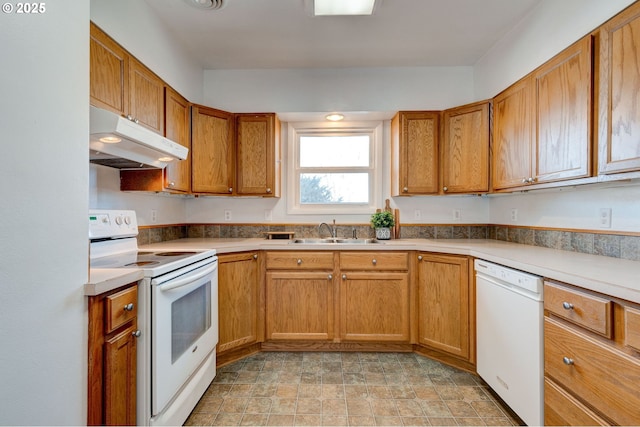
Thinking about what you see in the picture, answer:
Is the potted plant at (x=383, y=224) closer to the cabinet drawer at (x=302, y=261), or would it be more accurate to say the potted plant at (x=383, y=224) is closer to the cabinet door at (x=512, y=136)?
the cabinet drawer at (x=302, y=261)

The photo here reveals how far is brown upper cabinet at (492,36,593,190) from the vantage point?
4.72 feet

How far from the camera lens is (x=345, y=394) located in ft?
5.90

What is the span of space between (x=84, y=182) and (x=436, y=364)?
249 cm

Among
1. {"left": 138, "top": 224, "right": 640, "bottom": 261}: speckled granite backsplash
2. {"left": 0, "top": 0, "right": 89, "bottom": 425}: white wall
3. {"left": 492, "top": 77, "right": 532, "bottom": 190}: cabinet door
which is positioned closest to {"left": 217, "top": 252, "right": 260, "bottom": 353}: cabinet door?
{"left": 138, "top": 224, "right": 640, "bottom": 261}: speckled granite backsplash

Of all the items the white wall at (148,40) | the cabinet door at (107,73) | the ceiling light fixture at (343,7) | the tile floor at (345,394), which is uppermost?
the ceiling light fixture at (343,7)

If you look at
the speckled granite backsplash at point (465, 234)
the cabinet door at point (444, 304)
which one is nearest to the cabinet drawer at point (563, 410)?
the cabinet door at point (444, 304)

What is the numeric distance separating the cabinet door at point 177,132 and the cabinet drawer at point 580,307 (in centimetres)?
233

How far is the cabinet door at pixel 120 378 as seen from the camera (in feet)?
3.55

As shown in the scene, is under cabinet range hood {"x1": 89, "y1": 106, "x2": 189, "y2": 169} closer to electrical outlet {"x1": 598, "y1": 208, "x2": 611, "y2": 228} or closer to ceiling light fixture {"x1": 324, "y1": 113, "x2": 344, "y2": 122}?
ceiling light fixture {"x1": 324, "y1": 113, "x2": 344, "y2": 122}

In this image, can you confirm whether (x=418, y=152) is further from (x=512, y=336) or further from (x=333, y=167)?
(x=512, y=336)

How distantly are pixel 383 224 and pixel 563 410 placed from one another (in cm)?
166

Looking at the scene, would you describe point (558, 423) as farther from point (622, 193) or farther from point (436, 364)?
point (622, 193)

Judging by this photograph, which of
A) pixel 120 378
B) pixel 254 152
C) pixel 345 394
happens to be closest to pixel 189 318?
pixel 120 378

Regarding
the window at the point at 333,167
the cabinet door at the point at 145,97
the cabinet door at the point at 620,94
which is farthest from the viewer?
the window at the point at 333,167
